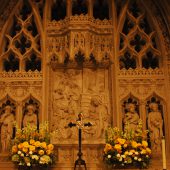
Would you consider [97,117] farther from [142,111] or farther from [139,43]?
[139,43]

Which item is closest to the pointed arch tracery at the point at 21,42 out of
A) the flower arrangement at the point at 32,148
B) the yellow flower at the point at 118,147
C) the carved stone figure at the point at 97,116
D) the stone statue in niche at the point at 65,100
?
the stone statue in niche at the point at 65,100

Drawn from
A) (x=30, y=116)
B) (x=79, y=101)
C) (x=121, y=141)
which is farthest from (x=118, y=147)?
(x=30, y=116)

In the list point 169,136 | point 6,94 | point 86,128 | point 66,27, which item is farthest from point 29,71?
point 169,136

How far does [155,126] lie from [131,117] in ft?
1.53

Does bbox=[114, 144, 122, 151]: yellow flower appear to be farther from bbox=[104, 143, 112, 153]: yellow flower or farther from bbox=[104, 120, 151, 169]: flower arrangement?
bbox=[104, 143, 112, 153]: yellow flower

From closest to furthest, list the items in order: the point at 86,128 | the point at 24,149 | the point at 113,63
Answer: the point at 24,149
the point at 86,128
the point at 113,63

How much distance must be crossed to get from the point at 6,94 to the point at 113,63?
2124 millimetres

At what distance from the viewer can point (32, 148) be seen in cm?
651

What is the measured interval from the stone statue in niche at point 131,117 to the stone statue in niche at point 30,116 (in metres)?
1.66

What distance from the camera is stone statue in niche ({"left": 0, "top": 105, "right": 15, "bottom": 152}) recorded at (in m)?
7.22

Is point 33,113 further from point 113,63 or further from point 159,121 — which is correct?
point 159,121

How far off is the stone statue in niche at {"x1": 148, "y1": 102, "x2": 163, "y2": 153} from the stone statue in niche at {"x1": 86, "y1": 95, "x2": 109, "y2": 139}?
0.81m

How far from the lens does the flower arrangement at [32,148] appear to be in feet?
21.3

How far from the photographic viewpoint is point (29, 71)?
7.73m
